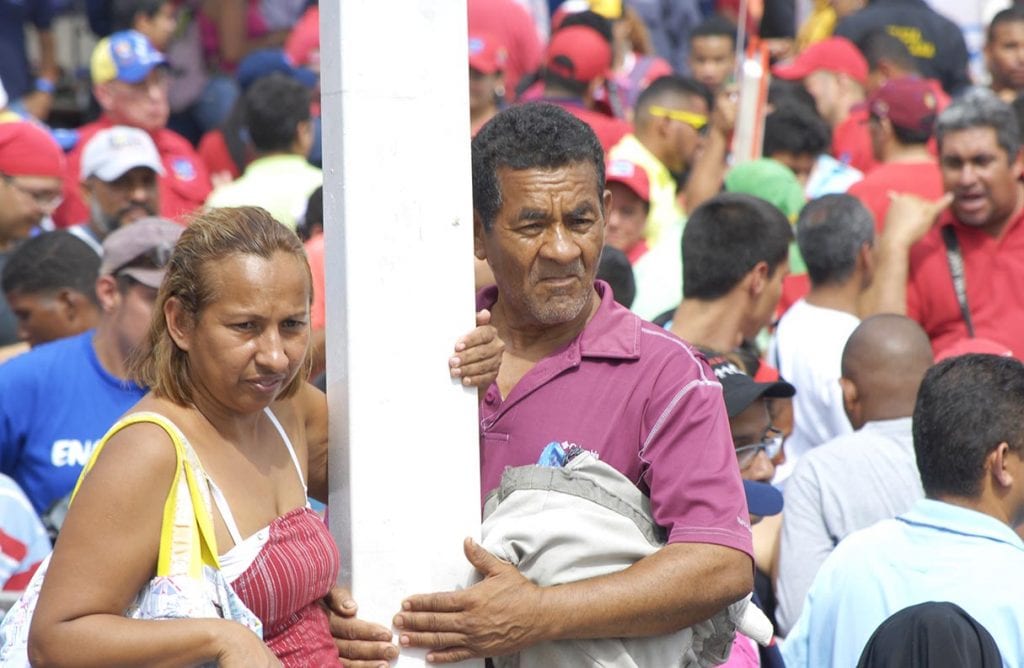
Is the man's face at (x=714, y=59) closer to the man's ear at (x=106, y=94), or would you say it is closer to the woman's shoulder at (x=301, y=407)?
the man's ear at (x=106, y=94)

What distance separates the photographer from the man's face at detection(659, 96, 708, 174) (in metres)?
8.26

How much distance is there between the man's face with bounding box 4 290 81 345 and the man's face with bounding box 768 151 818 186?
13.3 ft

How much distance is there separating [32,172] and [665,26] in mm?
6096

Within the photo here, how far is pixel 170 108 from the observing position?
10.0 m

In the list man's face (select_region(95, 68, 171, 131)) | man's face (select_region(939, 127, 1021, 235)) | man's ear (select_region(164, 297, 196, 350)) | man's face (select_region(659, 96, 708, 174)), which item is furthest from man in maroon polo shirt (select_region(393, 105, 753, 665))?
man's face (select_region(95, 68, 171, 131))

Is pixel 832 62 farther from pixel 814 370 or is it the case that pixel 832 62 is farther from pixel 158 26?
pixel 814 370

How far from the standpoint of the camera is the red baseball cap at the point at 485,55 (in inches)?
307

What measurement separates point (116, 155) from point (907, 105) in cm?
376

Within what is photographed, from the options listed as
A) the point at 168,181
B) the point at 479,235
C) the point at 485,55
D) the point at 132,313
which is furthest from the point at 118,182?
the point at 479,235

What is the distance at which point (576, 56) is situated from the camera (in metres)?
8.07

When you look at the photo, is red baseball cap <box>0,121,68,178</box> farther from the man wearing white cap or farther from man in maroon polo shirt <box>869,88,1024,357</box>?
man in maroon polo shirt <box>869,88,1024,357</box>

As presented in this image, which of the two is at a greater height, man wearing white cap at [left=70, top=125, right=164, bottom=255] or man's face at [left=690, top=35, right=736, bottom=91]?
man's face at [left=690, top=35, right=736, bottom=91]

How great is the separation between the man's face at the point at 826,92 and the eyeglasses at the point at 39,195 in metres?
4.75

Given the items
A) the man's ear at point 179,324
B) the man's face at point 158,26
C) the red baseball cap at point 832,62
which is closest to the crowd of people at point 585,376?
the man's ear at point 179,324
